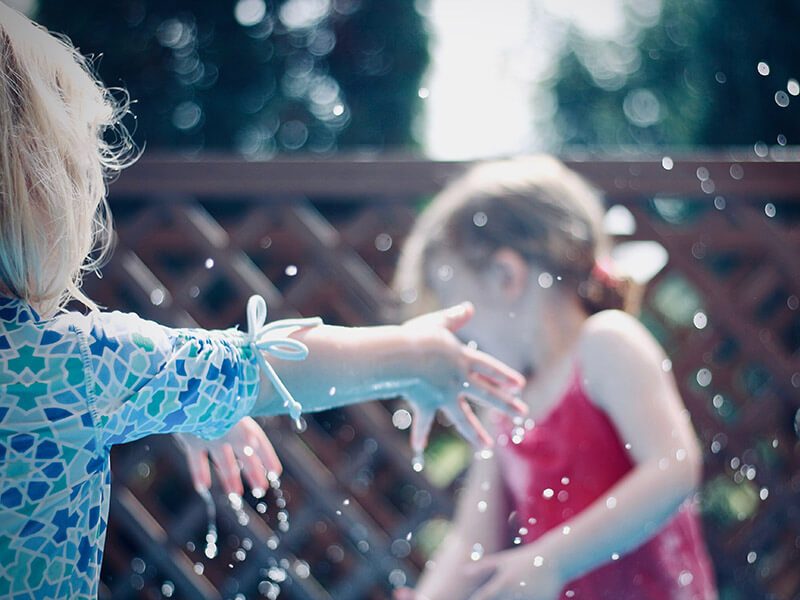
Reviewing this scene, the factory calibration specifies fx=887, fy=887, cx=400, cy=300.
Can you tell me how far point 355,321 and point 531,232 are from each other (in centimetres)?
98

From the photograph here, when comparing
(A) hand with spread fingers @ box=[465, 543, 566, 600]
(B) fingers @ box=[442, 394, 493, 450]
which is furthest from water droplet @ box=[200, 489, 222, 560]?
(B) fingers @ box=[442, 394, 493, 450]

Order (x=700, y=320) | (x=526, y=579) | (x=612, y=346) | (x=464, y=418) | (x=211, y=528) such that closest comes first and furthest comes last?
(x=464, y=418)
(x=526, y=579)
(x=612, y=346)
(x=211, y=528)
(x=700, y=320)

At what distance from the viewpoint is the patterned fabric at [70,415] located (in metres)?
0.70

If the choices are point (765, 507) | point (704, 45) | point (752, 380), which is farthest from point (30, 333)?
point (704, 45)

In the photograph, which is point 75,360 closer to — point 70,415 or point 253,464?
point 70,415

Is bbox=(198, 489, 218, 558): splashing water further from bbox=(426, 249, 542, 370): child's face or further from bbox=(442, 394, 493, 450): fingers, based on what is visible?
bbox=(442, 394, 493, 450): fingers

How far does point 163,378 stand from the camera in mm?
739

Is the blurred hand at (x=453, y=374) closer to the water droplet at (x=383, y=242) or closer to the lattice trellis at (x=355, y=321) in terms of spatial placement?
the lattice trellis at (x=355, y=321)

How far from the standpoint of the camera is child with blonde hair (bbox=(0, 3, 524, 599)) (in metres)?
0.70

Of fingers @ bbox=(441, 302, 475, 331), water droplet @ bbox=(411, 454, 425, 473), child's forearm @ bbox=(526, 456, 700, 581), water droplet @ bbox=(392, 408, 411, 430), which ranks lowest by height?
water droplet @ bbox=(411, 454, 425, 473)

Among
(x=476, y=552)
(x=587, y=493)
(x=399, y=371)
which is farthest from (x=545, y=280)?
(x=399, y=371)

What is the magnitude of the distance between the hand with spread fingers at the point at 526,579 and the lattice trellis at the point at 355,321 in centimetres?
103

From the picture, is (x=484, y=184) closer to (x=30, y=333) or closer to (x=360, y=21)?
(x=30, y=333)

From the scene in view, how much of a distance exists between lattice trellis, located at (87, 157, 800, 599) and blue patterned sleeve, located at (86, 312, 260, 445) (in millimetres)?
1265
